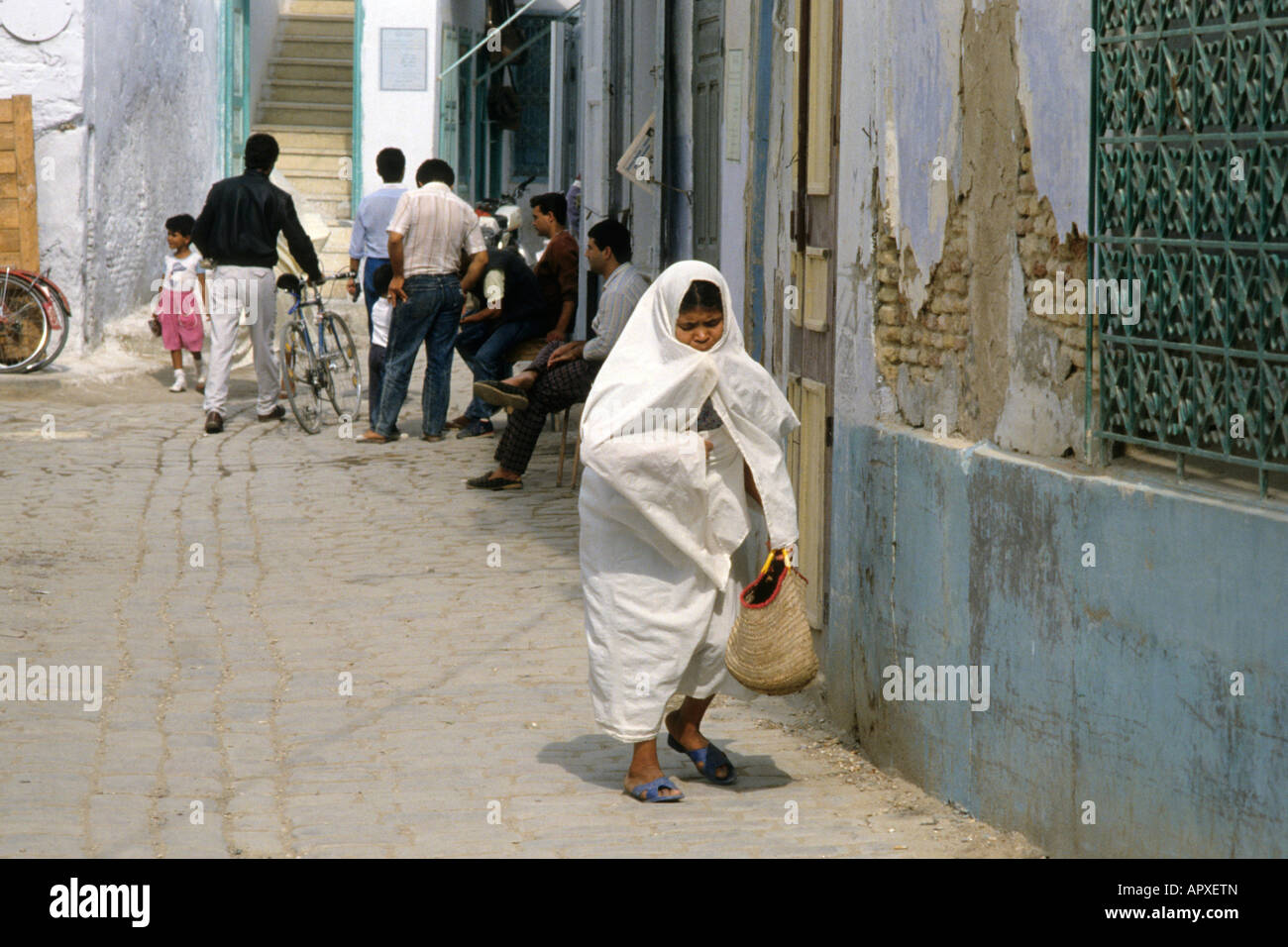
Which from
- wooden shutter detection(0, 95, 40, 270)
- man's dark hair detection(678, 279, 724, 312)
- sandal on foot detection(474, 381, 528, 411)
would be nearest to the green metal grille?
man's dark hair detection(678, 279, 724, 312)

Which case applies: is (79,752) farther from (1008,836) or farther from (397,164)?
(397,164)

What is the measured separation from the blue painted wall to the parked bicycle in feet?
31.2

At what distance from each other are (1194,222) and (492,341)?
8358 mm

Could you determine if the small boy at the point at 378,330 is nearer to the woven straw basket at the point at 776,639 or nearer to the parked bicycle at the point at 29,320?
the parked bicycle at the point at 29,320

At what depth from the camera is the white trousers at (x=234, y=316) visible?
40.1 ft

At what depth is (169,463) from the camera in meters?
11.4

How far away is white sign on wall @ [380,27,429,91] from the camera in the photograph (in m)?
20.5

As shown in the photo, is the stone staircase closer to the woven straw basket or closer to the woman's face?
the woman's face

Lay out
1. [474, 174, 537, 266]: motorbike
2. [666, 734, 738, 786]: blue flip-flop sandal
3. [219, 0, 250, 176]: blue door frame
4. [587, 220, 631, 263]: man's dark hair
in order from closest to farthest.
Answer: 1. [666, 734, 738, 786]: blue flip-flop sandal
2. [587, 220, 631, 263]: man's dark hair
3. [474, 174, 537, 266]: motorbike
4. [219, 0, 250, 176]: blue door frame

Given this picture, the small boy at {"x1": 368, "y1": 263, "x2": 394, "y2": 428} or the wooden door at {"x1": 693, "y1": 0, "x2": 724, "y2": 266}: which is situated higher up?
the wooden door at {"x1": 693, "y1": 0, "x2": 724, "y2": 266}

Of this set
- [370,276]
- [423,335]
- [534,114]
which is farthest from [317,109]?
[423,335]

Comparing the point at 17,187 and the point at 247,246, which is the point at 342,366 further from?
the point at 17,187

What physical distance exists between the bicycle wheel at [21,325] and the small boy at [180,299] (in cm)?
94

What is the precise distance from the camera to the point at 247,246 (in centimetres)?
1221
